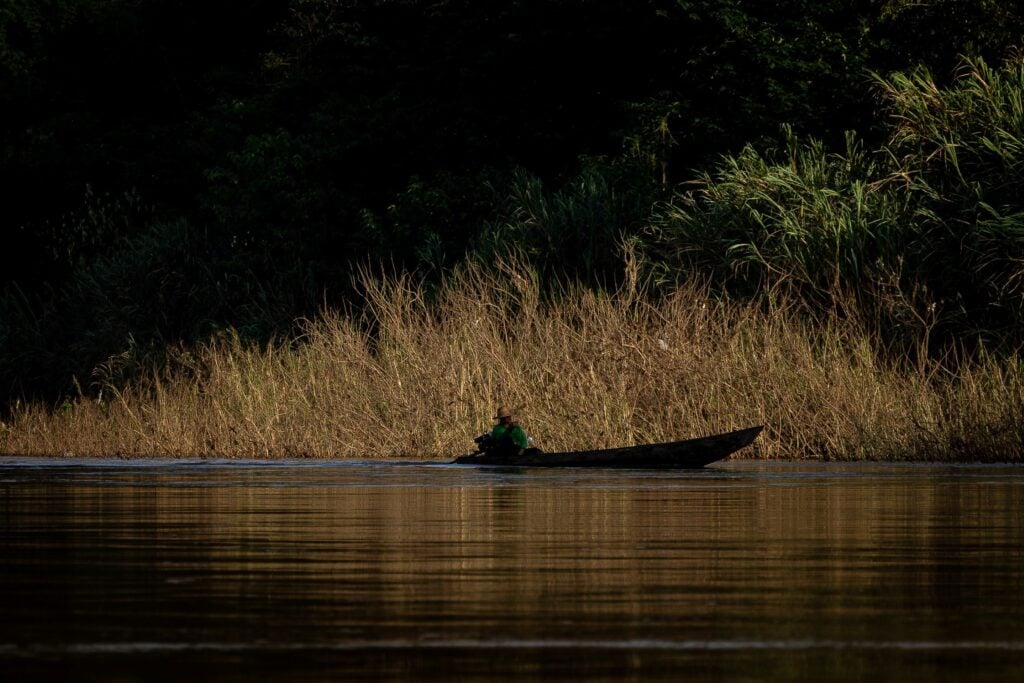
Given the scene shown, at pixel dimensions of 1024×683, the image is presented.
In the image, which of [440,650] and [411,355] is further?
[411,355]

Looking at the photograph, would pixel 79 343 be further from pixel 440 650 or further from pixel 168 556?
pixel 440 650

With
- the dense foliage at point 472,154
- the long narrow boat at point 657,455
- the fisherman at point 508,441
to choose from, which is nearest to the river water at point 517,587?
the long narrow boat at point 657,455

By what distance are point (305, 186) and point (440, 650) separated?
3559cm

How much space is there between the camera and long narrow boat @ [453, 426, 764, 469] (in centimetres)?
2136

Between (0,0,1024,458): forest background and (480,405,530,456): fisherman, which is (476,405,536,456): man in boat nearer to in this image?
(480,405,530,456): fisherman

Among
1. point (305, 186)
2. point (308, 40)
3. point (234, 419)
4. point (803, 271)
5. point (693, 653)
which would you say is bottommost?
point (693, 653)

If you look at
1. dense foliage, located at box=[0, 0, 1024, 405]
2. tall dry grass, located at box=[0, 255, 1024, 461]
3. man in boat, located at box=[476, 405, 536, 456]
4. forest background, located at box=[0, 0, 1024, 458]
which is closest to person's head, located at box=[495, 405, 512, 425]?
man in boat, located at box=[476, 405, 536, 456]

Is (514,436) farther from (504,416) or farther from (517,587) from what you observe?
(517,587)

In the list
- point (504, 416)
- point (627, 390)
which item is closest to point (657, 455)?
point (504, 416)

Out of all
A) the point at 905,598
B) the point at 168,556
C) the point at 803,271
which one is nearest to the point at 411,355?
the point at 803,271

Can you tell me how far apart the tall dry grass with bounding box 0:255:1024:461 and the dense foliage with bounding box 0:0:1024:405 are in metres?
2.59

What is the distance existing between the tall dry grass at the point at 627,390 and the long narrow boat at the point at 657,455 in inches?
86.4

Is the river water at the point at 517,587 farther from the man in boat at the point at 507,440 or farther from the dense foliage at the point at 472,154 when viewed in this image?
the dense foliage at the point at 472,154

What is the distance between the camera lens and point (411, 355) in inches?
1000
